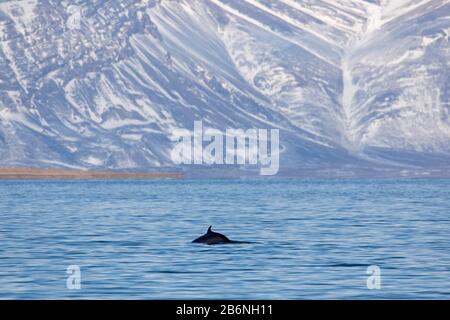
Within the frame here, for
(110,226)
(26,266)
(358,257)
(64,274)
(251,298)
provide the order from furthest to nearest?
1. (110,226)
2. (358,257)
3. (26,266)
4. (64,274)
5. (251,298)

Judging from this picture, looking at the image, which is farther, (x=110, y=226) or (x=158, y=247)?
(x=110, y=226)

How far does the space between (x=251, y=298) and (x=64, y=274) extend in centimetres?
1059

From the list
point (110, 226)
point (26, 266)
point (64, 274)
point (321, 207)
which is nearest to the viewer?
point (64, 274)
